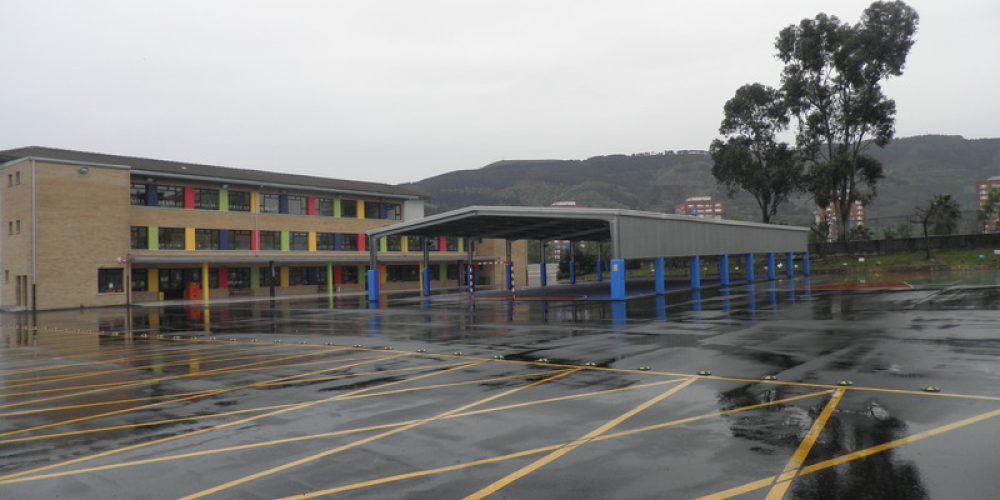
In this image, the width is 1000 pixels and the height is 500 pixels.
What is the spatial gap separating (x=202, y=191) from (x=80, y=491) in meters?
51.1

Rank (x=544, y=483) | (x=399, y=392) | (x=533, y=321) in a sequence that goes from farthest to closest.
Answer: (x=533, y=321)
(x=399, y=392)
(x=544, y=483)

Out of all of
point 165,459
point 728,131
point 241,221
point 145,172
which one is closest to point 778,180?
point 728,131

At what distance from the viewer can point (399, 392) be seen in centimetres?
1086

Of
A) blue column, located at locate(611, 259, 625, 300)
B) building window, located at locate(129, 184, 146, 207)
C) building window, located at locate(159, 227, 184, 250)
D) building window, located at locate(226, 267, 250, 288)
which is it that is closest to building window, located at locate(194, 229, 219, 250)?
building window, located at locate(159, 227, 184, 250)

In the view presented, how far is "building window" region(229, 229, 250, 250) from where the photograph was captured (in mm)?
54094

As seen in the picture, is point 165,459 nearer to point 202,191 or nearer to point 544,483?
point 544,483

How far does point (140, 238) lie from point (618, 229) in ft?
119

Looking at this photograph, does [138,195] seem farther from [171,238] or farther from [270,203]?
[270,203]

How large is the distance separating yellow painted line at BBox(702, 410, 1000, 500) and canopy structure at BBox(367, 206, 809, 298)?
24042 mm

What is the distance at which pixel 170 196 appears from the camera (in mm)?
51281

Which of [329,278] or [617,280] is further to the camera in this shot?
[329,278]

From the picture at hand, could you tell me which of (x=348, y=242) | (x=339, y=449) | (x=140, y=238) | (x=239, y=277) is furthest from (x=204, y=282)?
(x=339, y=449)

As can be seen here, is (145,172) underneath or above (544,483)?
above

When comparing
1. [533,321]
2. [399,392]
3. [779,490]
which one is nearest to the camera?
[779,490]
